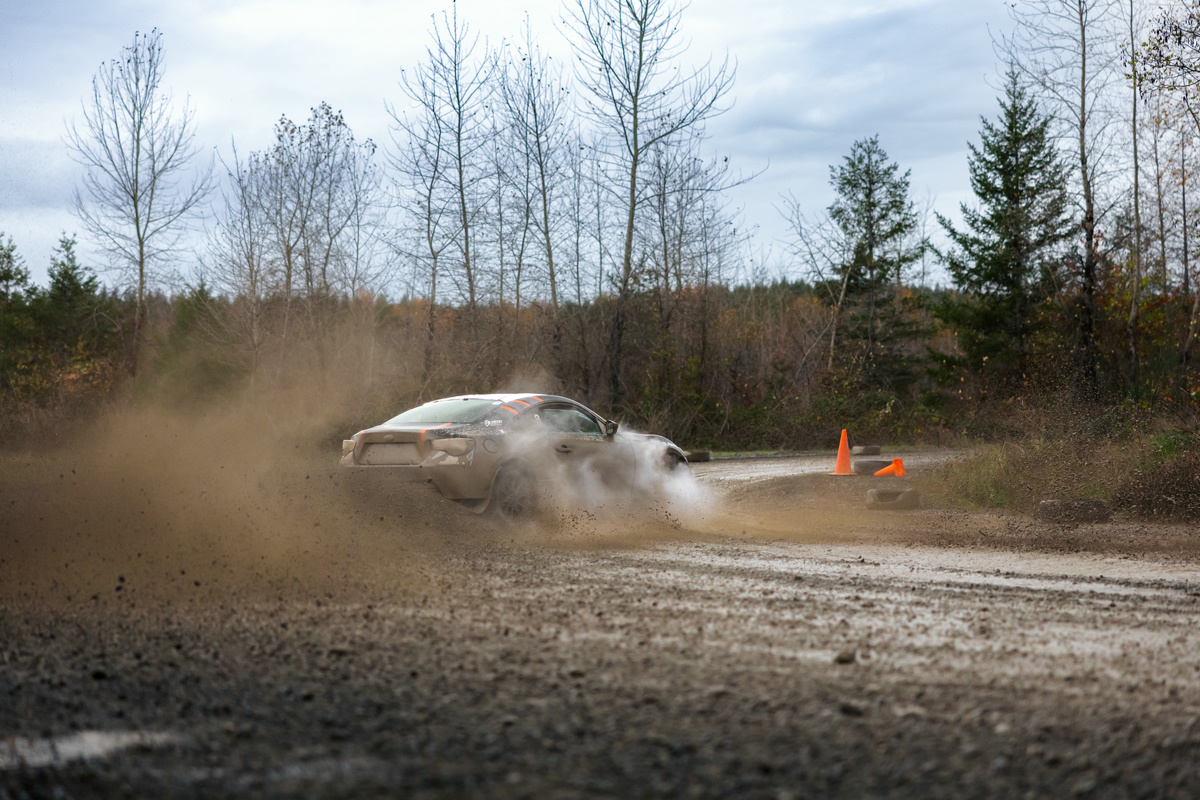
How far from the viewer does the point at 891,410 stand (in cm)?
3231

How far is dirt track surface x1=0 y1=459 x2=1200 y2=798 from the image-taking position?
10.8 ft

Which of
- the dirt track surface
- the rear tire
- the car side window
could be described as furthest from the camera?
the rear tire

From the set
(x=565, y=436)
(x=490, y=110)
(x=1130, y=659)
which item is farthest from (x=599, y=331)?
(x=1130, y=659)

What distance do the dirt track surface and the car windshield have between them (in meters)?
2.16

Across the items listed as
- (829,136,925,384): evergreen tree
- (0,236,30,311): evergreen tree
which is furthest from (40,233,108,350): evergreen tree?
(829,136,925,384): evergreen tree

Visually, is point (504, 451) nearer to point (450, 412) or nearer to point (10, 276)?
point (450, 412)

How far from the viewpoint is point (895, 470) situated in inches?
599

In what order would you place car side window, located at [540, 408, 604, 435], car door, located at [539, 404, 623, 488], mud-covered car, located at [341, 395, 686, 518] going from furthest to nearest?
car side window, located at [540, 408, 604, 435], car door, located at [539, 404, 623, 488], mud-covered car, located at [341, 395, 686, 518]

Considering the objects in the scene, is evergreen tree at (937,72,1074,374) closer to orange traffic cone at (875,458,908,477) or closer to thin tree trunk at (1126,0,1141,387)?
thin tree trunk at (1126,0,1141,387)

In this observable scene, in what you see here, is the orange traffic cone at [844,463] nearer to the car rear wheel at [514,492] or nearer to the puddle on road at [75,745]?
the car rear wheel at [514,492]

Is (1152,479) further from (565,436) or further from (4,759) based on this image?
(4,759)

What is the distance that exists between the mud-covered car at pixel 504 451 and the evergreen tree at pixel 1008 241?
25688 mm

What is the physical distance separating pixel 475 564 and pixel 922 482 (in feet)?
30.2

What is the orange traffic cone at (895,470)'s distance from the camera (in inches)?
596
